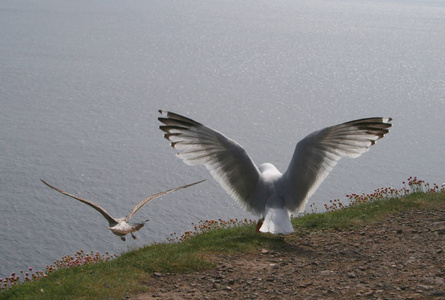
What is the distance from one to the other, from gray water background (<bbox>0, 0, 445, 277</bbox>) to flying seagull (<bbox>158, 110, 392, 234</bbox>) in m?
7.66

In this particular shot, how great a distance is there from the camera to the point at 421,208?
11.9 metres

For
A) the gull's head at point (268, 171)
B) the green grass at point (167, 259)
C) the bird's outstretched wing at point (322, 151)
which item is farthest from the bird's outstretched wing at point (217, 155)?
the green grass at point (167, 259)

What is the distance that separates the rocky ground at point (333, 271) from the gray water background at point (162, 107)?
852 cm

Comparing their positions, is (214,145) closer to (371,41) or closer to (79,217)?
(79,217)

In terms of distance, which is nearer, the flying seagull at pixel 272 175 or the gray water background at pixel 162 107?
the flying seagull at pixel 272 175

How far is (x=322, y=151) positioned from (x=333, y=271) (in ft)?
7.87

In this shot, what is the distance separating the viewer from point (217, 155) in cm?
1024

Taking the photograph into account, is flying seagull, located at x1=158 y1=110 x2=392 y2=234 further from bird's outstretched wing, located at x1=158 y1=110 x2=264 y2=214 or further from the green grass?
the green grass

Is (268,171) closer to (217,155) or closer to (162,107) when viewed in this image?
(217,155)

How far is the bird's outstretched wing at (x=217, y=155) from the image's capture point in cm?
992

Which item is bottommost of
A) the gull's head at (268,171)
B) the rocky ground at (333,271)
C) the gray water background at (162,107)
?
the rocky ground at (333,271)

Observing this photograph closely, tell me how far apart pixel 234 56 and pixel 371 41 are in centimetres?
2079

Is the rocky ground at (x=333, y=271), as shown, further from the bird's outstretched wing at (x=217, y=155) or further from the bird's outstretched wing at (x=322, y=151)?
the bird's outstretched wing at (x=217, y=155)

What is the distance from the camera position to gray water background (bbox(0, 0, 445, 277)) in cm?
2094
